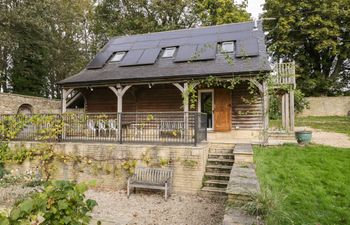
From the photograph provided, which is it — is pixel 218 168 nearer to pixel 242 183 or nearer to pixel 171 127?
pixel 171 127

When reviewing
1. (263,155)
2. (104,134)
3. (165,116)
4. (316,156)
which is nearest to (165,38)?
(165,116)

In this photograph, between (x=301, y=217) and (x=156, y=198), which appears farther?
(x=156, y=198)

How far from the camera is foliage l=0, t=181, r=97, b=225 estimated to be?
215 centimetres

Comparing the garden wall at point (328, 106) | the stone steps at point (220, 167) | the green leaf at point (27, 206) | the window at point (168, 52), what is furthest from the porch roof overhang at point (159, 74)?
the garden wall at point (328, 106)

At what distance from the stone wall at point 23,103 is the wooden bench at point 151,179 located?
36.6 ft

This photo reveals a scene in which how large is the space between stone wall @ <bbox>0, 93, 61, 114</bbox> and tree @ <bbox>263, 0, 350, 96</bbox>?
64.7ft

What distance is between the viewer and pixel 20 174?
29.0ft

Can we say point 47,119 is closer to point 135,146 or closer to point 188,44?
point 135,146

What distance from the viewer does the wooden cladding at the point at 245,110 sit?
11523 millimetres

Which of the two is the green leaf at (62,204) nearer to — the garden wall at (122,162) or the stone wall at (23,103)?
the garden wall at (122,162)

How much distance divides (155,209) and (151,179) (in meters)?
1.31

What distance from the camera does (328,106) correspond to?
73.6 feet

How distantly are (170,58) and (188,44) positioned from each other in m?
1.46

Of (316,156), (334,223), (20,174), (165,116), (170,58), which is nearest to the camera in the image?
(334,223)
